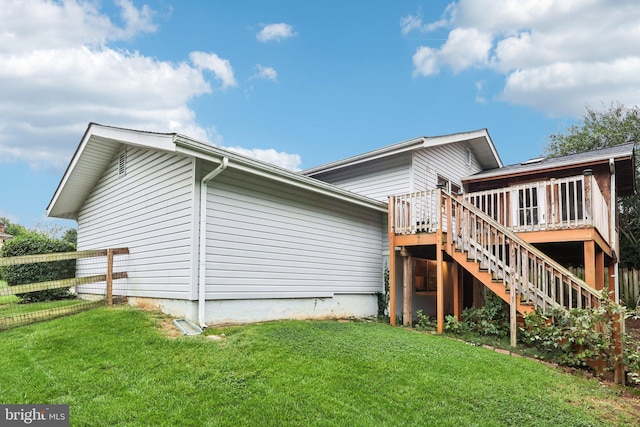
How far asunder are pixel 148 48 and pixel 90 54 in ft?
7.34

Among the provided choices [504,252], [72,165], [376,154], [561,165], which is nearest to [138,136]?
[72,165]

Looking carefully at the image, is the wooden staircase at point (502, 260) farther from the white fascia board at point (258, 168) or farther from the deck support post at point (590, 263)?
the white fascia board at point (258, 168)

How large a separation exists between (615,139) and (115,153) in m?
22.4

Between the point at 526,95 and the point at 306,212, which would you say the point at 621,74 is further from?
the point at 306,212

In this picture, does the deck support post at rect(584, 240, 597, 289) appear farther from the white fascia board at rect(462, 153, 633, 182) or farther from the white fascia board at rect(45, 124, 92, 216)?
the white fascia board at rect(45, 124, 92, 216)

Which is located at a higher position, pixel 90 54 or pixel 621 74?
pixel 621 74

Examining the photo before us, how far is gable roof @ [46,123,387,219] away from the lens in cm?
637

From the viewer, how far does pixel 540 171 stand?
1115 cm

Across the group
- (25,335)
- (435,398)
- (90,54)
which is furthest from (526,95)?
(25,335)

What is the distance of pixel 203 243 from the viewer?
22.2 ft

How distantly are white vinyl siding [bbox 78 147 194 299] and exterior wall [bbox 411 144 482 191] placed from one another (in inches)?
249

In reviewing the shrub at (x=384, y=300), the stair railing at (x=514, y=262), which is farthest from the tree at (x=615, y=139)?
the shrub at (x=384, y=300)

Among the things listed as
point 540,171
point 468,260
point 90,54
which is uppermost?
point 90,54

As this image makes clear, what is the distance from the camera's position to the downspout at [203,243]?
6598mm
